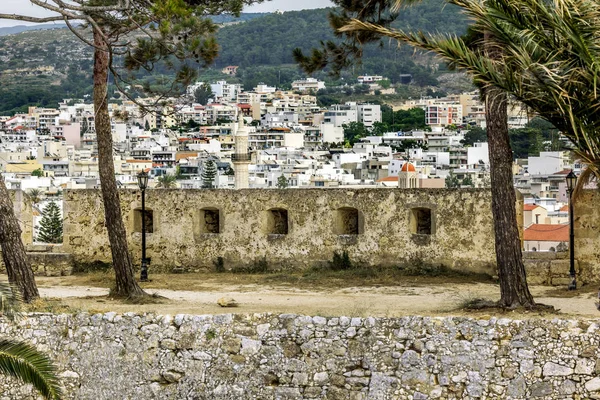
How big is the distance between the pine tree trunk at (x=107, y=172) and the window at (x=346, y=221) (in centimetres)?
386

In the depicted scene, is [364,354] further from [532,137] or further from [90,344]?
[532,137]

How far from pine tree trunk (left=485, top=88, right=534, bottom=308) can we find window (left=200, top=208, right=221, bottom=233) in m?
6.79

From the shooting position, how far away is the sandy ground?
13516mm

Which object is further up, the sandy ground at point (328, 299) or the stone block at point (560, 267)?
the stone block at point (560, 267)

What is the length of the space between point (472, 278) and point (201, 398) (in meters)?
6.35

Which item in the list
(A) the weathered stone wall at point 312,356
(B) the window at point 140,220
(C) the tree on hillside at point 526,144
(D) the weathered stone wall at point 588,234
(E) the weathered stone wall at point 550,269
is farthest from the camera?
(C) the tree on hillside at point 526,144

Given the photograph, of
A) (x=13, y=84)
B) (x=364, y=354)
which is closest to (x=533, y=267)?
(x=364, y=354)

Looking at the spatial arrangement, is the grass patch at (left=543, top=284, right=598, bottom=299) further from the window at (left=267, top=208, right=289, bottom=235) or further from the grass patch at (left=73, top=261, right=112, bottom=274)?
the grass patch at (left=73, top=261, right=112, bottom=274)

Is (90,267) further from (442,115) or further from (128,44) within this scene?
(442,115)

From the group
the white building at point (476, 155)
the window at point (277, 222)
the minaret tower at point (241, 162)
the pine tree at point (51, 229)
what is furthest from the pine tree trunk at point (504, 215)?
the white building at point (476, 155)

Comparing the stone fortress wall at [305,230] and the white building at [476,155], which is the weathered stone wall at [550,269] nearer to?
the stone fortress wall at [305,230]

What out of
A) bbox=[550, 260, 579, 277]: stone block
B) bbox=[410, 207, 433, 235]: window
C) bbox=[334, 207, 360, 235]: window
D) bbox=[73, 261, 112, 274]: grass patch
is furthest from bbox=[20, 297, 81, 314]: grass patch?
bbox=[550, 260, 579, 277]: stone block

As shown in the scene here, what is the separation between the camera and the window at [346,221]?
732 inches

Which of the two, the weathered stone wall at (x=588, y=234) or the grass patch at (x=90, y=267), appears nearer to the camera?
the weathered stone wall at (x=588, y=234)
